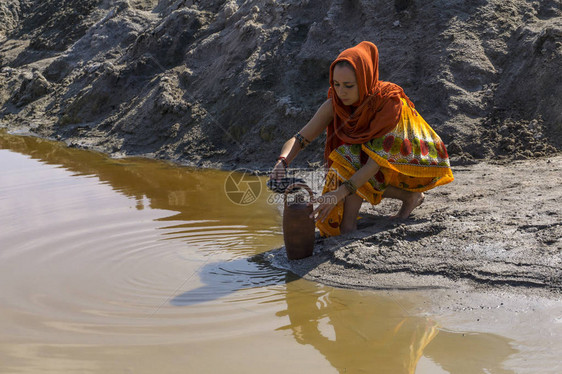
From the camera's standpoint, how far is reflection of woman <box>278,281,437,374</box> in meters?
2.42

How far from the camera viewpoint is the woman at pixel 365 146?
138 inches

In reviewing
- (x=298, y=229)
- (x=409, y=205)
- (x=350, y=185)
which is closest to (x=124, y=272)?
(x=298, y=229)

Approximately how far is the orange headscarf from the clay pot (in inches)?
19.9

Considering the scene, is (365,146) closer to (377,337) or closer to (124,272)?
(377,337)

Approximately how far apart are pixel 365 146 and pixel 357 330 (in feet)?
4.29

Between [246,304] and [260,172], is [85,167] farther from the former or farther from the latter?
[246,304]

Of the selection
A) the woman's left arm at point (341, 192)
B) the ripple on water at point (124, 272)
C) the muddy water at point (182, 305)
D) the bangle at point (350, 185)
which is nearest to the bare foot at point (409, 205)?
the woman's left arm at point (341, 192)

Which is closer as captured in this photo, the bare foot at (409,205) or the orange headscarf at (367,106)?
the orange headscarf at (367,106)

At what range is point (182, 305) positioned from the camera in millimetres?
3107

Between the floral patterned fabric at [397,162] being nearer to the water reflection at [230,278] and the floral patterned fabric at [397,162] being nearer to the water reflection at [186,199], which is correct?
the water reflection at [230,278]

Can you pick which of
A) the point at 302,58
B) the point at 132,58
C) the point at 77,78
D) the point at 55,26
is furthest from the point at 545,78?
the point at 55,26

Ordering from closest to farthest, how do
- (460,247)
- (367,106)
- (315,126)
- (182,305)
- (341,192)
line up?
(182,305)
(460,247)
(341,192)
(367,106)
(315,126)

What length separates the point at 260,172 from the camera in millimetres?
6117

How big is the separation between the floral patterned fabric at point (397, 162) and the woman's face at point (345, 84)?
0.31m
